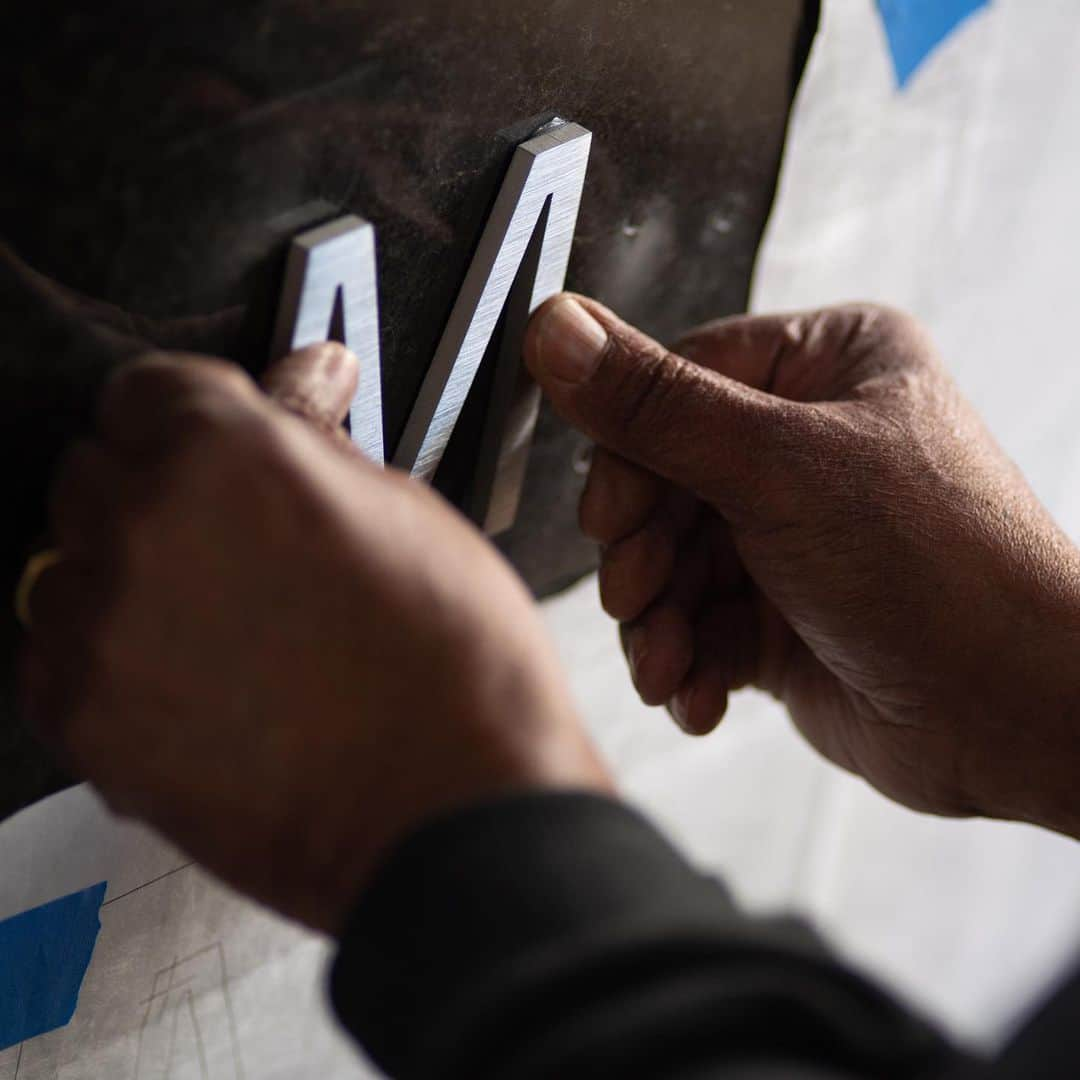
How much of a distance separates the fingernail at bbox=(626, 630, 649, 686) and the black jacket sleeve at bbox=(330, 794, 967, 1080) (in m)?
0.32

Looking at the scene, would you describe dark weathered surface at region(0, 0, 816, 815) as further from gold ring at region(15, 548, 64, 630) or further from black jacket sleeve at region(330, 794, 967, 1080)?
black jacket sleeve at region(330, 794, 967, 1080)

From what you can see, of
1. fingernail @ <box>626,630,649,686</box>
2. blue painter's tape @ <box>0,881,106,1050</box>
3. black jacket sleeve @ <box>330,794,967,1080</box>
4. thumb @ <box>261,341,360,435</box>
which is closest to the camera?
black jacket sleeve @ <box>330,794,967,1080</box>

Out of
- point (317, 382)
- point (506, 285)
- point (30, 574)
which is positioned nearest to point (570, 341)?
point (506, 285)

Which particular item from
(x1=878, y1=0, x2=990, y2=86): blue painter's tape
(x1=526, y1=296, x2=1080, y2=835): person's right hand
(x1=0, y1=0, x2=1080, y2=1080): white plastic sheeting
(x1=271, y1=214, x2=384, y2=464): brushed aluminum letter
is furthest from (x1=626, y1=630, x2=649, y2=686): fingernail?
(x1=878, y1=0, x2=990, y2=86): blue painter's tape

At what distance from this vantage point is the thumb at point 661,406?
0.54 meters

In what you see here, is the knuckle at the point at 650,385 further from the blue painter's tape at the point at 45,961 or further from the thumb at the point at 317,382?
the blue painter's tape at the point at 45,961

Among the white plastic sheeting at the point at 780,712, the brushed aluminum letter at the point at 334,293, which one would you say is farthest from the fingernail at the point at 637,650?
the brushed aluminum letter at the point at 334,293

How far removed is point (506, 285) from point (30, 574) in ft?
0.75

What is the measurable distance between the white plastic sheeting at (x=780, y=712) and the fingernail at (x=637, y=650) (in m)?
0.11

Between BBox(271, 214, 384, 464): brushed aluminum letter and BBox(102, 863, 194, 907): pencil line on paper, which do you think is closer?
BBox(271, 214, 384, 464): brushed aluminum letter

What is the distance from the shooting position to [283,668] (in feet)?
1.16

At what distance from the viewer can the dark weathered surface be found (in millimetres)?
378

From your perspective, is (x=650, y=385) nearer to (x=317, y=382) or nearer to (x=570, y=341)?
(x=570, y=341)

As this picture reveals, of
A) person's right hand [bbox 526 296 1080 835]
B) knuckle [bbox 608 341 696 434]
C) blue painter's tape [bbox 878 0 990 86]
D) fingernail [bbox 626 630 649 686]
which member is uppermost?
blue painter's tape [bbox 878 0 990 86]
